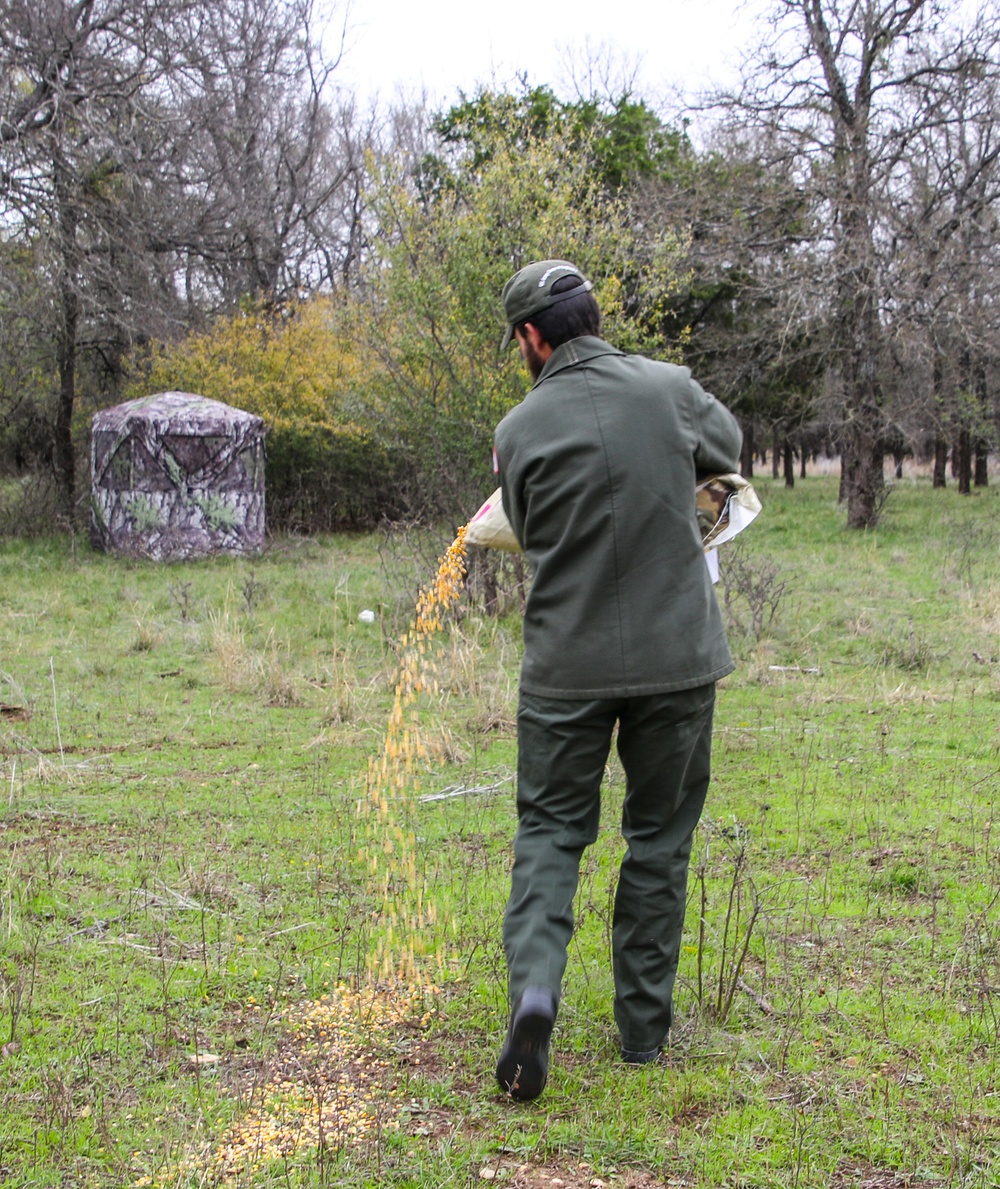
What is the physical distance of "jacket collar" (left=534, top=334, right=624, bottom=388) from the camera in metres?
2.99

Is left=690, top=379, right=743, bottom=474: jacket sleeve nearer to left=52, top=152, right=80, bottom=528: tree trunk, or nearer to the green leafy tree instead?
the green leafy tree

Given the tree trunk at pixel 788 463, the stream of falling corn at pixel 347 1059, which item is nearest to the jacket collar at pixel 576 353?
the stream of falling corn at pixel 347 1059

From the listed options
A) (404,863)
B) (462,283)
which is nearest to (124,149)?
(462,283)

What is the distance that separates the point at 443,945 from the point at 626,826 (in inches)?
42.9

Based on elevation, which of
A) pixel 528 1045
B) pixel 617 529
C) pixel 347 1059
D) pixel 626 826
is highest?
pixel 617 529

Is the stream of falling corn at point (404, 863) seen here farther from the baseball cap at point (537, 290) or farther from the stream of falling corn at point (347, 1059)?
the baseball cap at point (537, 290)

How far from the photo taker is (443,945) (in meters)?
3.87

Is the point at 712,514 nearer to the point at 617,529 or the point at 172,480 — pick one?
the point at 617,529

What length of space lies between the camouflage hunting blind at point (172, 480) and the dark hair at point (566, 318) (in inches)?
572

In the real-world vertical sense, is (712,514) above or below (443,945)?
above

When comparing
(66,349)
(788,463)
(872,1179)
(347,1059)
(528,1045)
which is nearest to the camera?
(872,1179)

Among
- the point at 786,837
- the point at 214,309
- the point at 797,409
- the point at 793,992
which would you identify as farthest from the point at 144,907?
the point at 797,409

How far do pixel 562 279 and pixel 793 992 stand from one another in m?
2.14

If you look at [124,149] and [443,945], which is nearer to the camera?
[443,945]
